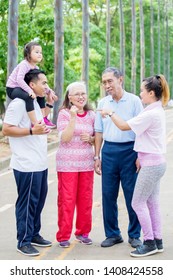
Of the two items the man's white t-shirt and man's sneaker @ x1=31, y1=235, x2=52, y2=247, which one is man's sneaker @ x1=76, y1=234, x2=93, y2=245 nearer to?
man's sneaker @ x1=31, y1=235, x2=52, y2=247

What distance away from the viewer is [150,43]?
8894 centimetres

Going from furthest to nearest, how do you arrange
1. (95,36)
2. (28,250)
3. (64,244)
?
(95,36), (64,244), (28,250)

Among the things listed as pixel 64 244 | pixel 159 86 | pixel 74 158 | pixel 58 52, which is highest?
pixel 159 86

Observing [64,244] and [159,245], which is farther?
[64,244]

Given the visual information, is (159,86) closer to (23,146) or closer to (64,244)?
(23,146)

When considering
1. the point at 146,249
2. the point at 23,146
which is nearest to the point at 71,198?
the point at 23,146

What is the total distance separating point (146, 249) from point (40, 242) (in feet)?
4.07

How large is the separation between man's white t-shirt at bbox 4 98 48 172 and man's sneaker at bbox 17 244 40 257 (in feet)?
2.66

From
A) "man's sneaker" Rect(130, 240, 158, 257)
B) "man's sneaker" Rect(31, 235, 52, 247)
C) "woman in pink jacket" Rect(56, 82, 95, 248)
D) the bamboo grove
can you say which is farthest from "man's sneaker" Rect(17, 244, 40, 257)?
the bamboo grove

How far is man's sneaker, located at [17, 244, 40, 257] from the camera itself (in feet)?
28.1

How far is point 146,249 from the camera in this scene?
851 cm

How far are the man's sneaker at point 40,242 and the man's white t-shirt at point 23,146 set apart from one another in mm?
869

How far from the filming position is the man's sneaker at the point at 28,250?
8.57m

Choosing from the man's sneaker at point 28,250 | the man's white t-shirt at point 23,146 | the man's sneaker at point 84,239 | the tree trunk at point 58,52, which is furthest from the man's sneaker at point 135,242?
the tree trunk at point 58,52
